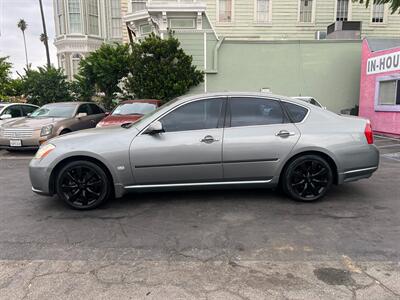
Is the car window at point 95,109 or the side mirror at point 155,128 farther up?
the car window at point 95,109

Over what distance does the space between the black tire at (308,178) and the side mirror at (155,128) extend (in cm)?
185

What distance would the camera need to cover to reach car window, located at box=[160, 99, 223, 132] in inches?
174

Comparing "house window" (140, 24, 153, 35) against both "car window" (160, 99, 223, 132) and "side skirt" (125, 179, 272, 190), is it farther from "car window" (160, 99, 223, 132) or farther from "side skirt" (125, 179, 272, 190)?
"side skirt" (125, 179, 272, 190)

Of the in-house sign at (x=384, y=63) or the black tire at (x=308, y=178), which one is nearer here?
the black tire at (x=308, y=178)

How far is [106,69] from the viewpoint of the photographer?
1516cm

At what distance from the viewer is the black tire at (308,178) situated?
14.9 feet

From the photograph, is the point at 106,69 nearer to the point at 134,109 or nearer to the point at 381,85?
the point at 134,109

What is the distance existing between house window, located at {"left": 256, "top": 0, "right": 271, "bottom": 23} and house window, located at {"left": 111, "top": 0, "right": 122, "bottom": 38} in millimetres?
14581

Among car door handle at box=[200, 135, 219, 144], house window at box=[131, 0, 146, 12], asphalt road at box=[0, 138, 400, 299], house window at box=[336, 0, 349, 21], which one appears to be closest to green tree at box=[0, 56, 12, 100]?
house window at box=[131, 0, 146, 12]

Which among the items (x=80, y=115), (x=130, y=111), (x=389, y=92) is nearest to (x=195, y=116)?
(x=130, y=111)

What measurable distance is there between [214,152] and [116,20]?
96.9 ft

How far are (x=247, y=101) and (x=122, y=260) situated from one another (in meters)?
2.70

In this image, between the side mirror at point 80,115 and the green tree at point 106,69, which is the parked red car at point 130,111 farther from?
the green tree at point 106,69

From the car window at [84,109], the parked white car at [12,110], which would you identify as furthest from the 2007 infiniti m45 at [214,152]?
the parked white car at [12,110]
